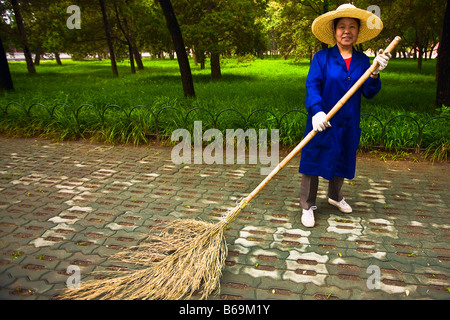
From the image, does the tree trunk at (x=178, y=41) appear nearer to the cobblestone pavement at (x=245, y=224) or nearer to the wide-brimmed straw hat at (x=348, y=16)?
the cobblestone pavement at (x=245, y=224)

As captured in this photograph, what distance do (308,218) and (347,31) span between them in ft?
6.44

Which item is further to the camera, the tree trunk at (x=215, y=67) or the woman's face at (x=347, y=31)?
the tree trunk at (x=215, y=67)

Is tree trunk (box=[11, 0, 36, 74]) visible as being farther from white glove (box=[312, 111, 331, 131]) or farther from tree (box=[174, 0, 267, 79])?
white glove (box=[312, 111, 331, 131])

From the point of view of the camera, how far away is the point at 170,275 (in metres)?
2.79

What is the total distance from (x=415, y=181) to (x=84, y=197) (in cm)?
468

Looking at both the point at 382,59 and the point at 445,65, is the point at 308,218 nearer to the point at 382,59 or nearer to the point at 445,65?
the point at 382,59

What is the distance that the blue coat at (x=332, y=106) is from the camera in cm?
322

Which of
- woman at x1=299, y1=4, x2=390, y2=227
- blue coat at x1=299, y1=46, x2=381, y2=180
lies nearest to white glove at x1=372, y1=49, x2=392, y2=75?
woman at x1=299, y1=4, x2=390, y2=227

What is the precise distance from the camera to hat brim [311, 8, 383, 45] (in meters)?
3.05

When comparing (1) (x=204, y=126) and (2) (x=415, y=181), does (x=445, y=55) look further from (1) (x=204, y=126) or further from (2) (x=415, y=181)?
(1) (x=204, y=126)

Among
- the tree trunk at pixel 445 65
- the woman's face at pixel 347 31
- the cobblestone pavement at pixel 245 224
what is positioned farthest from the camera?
the tree trunk at pixel 445 65

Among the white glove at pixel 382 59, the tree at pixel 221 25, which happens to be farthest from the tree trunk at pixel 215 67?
the white glove at pixel 382 59

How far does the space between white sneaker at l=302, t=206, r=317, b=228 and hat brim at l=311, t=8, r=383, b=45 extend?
1.83 metres
